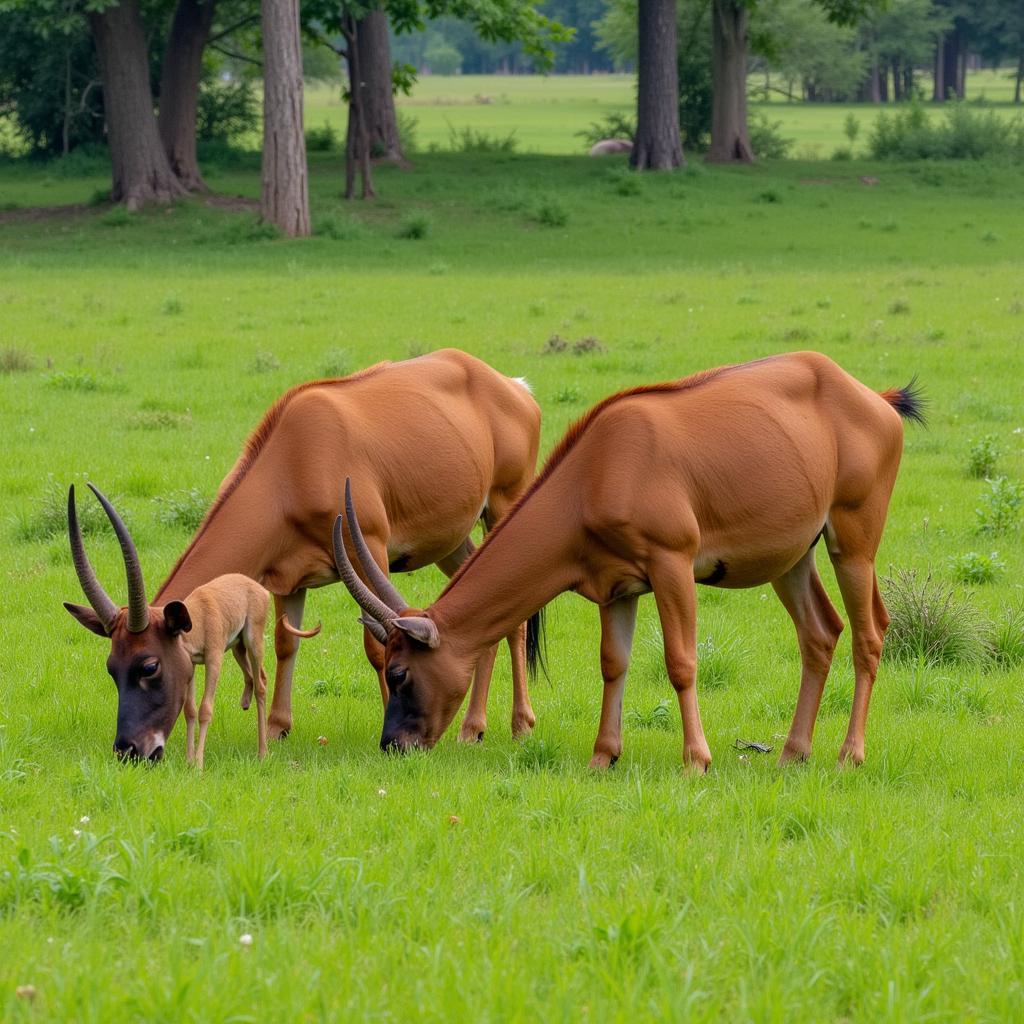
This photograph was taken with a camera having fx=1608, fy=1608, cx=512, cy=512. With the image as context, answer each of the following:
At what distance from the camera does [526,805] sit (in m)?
6.02

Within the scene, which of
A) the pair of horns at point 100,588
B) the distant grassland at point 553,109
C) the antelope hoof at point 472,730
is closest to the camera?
the pair of horns at point 100,588

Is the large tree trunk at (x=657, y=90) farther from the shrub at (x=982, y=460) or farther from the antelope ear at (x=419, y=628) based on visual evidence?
the antelope ear at (x=419, y=628)

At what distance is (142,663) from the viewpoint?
6.57 meters

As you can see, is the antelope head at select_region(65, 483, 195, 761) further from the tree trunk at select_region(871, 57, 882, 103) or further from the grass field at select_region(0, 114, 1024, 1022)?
the tree trunk at select_region(871, 57, 882, 103)

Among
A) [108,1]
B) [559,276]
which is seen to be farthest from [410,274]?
[108,1]

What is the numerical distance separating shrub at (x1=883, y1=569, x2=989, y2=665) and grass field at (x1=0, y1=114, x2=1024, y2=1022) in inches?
5.8

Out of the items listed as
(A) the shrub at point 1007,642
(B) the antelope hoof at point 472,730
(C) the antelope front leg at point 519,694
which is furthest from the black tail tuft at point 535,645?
(A) the shrub at point 1007,642

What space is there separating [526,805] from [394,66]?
1421 inches

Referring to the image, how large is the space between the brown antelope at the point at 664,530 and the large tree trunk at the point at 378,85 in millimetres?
31228

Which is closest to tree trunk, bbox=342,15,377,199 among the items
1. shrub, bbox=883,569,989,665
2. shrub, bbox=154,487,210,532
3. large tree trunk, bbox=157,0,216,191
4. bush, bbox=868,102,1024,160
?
large tree trunk, bbox=157,0,216,191

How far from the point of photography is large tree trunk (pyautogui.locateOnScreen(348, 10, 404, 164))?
38719 millimetres

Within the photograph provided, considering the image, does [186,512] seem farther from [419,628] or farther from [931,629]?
[931,629]

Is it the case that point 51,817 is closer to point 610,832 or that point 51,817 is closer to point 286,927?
point 286,927

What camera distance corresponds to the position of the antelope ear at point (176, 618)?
648cm
